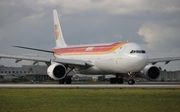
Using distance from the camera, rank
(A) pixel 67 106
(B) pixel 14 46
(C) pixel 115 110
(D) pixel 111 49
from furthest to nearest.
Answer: (B) pixel 14 46
(D) pixel 111 49
(A) pixel 67 106
(C) pixel 115 110

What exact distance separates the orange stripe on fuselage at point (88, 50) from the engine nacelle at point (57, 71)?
392 centimetres

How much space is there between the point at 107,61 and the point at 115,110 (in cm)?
2848

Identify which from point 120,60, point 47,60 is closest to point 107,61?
point 120,60

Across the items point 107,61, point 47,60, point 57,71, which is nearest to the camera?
point 107,61

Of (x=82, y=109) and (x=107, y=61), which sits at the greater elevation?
(x=107, y=61)

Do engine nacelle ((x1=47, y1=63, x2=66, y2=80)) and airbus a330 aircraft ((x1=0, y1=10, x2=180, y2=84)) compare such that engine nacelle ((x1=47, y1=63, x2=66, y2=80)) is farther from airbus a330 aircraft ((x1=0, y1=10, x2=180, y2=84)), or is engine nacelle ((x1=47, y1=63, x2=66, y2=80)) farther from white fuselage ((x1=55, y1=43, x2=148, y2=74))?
white fuselage ((x1=55, y1=43, x2=148, y2=74))

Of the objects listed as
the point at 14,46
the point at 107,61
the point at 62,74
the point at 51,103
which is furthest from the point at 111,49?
the point at 51,103

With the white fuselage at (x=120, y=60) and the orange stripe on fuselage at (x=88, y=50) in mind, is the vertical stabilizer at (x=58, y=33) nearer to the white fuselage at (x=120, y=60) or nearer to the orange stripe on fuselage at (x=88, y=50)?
the orange stripe on fuselage at (x=88, y=50)

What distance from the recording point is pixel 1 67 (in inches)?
3829

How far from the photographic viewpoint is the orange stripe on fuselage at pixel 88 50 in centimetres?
4716

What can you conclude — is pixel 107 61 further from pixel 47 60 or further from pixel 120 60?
pixel 47 60

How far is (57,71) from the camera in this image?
1917 inches

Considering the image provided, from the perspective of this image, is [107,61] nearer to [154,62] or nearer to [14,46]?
[154,62]

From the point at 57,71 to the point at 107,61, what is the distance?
556cm
